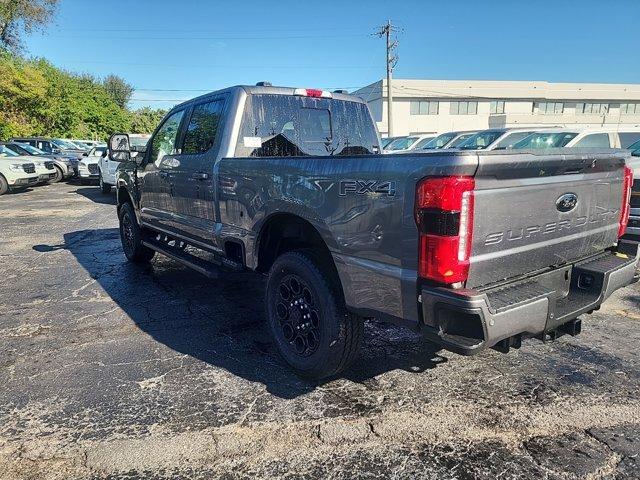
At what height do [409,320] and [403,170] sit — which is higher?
[403,170]

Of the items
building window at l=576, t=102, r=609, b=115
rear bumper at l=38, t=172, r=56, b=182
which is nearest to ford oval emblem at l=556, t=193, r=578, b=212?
rear bumper at l=38, t=172, r=56, b=182

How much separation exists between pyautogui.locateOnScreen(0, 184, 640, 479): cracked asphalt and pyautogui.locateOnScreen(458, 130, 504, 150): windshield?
898 centimetres

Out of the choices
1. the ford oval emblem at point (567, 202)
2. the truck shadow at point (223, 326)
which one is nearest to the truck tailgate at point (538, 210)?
the ford oval emblem at point (567, 202)

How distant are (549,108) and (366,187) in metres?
65.9

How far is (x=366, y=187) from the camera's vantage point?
2506mm

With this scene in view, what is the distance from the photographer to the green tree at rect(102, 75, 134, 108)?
227ft

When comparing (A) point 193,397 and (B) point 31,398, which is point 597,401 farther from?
(B) point 31,398

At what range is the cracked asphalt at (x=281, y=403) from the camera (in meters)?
2.41

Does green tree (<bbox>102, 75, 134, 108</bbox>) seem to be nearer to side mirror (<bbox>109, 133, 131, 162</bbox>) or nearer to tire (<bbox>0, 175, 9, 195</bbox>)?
tire (<bbox>0, 175, 9, 195</bbox>)

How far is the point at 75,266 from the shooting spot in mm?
6609

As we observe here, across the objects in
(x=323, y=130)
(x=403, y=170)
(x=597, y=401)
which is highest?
(x=323, y=130)

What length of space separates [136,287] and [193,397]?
2914 mm

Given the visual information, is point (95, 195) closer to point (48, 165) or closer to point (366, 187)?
point (48, 165)

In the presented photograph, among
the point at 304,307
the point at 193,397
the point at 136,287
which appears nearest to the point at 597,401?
the point at 304,307
